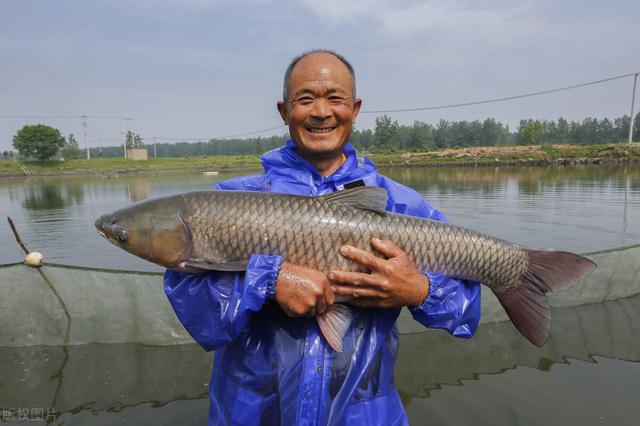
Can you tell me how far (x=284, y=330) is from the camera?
1918 mm

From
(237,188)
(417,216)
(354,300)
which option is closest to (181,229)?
(237,188)

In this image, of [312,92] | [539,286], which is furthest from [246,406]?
[539,286]

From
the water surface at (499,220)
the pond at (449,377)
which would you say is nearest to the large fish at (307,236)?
the pond at (449,377)

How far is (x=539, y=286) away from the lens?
2330 mm

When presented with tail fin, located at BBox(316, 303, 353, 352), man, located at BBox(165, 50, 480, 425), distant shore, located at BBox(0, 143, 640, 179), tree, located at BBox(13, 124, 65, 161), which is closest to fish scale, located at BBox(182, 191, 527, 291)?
man, located at BBox(165, 50, 480, 425)

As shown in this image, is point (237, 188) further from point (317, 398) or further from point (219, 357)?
point (317, 398)

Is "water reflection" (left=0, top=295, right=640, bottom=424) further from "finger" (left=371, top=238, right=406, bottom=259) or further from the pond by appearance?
"finger" (left=371, top=238, right=406, bottom=259)

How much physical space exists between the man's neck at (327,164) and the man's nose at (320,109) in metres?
0.25

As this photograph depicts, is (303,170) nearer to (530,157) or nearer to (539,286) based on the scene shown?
(539,286)

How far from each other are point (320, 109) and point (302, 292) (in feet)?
2.98

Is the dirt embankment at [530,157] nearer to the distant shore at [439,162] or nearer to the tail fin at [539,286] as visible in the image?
the distant shore at [439,162]

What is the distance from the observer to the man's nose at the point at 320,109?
208 centimetres

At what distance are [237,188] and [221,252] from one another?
1.47 feet

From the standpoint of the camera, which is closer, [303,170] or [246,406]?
[246,406]
